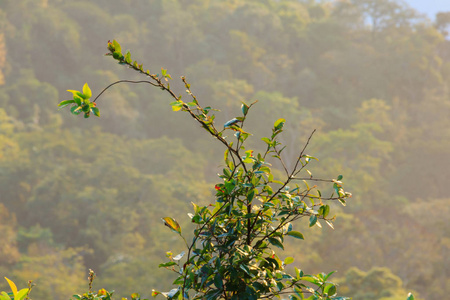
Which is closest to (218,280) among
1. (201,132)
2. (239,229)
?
(239,229)

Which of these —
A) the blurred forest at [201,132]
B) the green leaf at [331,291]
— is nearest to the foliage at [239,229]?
the green leaf at [331,291]

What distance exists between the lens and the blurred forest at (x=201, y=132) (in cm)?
861

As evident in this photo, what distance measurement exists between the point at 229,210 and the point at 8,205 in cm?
975

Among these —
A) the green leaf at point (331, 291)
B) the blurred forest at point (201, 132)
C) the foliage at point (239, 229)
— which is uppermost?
the blurred forest at point (201, 132)

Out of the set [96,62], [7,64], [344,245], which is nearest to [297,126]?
[344,245]

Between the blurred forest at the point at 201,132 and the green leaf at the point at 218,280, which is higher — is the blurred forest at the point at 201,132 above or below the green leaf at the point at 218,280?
above

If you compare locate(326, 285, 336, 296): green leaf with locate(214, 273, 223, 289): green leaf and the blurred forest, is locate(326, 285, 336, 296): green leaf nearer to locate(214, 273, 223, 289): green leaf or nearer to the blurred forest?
locate(214, 273, 223, 289): green leaf

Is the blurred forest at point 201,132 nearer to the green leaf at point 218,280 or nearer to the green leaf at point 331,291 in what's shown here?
the green leaf at point 331,291

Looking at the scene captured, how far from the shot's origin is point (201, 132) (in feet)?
46.2

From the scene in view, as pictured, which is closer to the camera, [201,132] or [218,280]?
[218,280]

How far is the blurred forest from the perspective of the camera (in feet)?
28.2

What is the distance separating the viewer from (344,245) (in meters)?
9.23

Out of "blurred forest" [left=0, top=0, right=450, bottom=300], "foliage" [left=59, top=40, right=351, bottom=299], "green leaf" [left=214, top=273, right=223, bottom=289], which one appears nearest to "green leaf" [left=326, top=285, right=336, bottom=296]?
"foliage" [left=59, top=40, right=351, bottom=299]

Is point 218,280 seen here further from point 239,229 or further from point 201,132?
point 201,132
